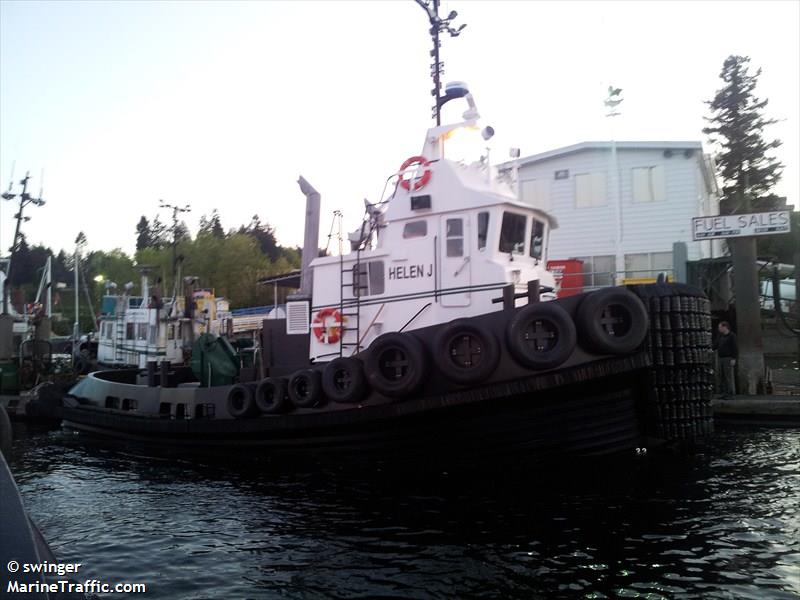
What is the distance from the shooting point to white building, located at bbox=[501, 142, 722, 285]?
51.9 ft

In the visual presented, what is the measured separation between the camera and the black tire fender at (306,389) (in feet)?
24.7

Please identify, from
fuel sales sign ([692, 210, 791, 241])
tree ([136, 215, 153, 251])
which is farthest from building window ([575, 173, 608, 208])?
tree ([136, 215, 153, 251])

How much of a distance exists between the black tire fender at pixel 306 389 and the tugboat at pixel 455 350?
19 mm

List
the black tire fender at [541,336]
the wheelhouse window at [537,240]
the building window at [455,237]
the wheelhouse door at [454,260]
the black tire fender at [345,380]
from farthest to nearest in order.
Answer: the wheelhouse window at [537,240], the building window at [455,237], the wheelhouse door at [454,260], the black tire fender at [345,380], the black tire fender at [541,336]

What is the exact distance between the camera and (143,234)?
76.9 meters

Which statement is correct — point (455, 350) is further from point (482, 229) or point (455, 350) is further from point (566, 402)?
point (482, 229)

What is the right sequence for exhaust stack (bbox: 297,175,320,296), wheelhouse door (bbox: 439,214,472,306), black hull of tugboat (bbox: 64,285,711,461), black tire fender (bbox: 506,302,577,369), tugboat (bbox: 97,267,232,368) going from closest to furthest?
black tire fender (bbox: 506,302,577,369) → black hull of tugboat (bbox: 64,285,711,461) → wheelhouse door (bbox: 439,214,472,306) → exhaust stack (bbox: 297,175,320,296) → tugboat (bbox: 97,267,232,368)

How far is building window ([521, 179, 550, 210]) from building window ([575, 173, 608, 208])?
814 mm

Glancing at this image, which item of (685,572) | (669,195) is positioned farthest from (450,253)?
(669,195)

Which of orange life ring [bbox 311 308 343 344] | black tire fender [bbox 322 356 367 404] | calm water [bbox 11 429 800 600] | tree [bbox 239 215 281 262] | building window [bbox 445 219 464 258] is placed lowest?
calm water [bbox 11 429 800 600]

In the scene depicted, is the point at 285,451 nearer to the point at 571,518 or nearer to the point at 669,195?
the point at 571,518

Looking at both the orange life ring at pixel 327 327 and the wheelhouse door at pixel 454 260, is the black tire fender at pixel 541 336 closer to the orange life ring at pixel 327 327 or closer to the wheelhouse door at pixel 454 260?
the wheelhouse door at pixel 454 260

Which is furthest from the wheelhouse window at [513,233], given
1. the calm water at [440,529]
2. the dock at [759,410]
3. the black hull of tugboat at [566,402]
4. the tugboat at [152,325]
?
the tugboat at [152,325]

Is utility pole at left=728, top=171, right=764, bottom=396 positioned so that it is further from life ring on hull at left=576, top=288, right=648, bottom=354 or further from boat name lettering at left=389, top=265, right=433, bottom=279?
boat name lettering at left=389, top=265, right=433, bottom=279
